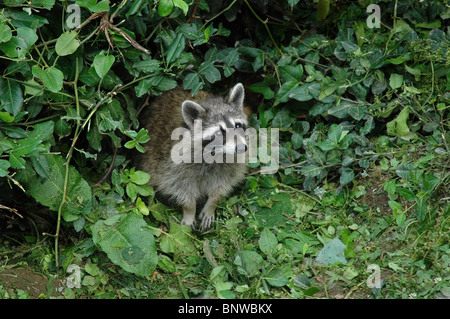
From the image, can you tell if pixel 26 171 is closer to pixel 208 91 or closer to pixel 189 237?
pixel 189 237

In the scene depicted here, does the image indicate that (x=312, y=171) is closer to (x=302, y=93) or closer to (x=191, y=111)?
(x=302, y=93)

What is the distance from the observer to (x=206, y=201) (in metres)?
6.62

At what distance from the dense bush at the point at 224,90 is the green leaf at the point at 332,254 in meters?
0.10

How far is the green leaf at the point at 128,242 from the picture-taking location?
4.94m

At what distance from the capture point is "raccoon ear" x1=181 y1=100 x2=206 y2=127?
18.6 feet

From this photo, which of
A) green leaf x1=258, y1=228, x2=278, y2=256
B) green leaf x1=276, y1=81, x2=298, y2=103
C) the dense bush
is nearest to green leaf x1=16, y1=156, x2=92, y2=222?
the dense bush

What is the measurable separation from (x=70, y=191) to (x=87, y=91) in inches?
36.5

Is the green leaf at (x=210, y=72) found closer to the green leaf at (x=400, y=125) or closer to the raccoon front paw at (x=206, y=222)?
the raccoon front paw at (x=206, y=222)

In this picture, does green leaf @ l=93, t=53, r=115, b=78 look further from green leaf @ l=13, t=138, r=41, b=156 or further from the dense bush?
Answer: green leaf @ l=13, t=138, r=41, b=156

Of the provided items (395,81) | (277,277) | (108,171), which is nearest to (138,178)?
(108,171)

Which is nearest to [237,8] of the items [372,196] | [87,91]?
[87,91]

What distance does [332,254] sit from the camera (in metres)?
5.19

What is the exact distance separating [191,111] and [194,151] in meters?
0.51

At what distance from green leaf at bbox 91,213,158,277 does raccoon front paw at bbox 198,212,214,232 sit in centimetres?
111
